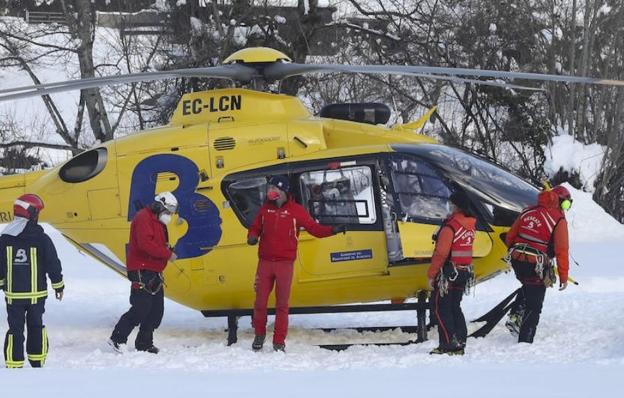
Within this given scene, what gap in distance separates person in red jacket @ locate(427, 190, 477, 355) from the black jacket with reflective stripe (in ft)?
10.9

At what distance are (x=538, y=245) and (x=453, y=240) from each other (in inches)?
32.3

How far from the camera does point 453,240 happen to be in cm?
755

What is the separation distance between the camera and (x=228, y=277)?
28.1 feet

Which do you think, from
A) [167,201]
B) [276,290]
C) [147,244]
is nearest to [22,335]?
[147,244]

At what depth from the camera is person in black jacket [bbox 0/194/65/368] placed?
23.9 feet

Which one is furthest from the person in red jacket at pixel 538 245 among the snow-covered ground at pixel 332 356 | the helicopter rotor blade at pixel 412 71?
the helicopter rotor blade at pixel 412 71

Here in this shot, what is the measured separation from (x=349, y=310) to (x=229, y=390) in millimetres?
3742

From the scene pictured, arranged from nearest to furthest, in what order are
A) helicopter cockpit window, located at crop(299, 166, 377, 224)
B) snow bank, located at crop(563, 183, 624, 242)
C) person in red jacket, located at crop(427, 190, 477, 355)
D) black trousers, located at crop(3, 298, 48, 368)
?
black trousers, located at crop(3, 298, 48, 368)
person in red jacket, located at crop(427, 190, 477, 355)
helicopter cockpit window, located at crop(299, 166, 377, 224)
snow bank, located at crop(563, 183, 624, 242)

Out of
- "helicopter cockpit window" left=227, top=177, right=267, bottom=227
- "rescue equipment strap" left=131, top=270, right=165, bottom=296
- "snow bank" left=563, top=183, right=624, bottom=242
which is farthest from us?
"snow bank" left=563, top=183, right=624, bottom=242

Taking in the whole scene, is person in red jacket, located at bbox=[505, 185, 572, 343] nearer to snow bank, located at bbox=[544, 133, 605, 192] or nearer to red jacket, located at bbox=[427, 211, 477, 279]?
red jacket, located at bbox=[427, 211, 477, 279]

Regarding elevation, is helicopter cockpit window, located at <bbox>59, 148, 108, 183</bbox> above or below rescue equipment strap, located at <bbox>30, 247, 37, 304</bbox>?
above

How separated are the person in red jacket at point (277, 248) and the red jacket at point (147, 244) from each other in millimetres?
800

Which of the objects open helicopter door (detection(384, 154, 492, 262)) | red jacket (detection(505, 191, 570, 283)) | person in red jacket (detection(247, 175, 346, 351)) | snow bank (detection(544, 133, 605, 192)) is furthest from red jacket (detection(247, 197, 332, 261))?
snow bank (detection(544, 133, 605, 192))

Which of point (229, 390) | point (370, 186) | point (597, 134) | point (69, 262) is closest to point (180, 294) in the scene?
point (370, 186)
